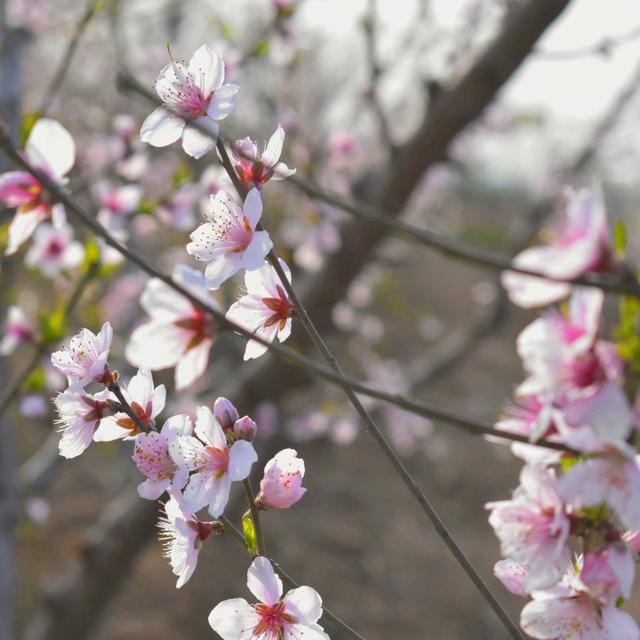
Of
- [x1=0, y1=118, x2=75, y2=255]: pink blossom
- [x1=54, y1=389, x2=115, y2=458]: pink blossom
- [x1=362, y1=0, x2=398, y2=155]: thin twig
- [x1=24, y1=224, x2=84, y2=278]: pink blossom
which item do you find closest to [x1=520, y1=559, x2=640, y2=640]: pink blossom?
[x1=54, y1=389, x2=115, y2=458]: pink blossom

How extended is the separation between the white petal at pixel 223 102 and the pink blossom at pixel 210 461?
12.4 inches

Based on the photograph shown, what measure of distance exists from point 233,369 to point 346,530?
2245 millimetres

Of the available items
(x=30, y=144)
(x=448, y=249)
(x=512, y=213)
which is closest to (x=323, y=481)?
(x=30, y=144)

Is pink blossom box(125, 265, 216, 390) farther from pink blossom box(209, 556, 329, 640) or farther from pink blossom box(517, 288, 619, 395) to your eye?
pink blossom box(517, 288, 619, 395)

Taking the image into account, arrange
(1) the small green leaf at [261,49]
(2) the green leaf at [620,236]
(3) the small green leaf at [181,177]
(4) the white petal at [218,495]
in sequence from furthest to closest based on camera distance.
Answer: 1. (1) the small green leaf at [261,49]
2. (3) the small green leaf at [181,177]
3. (4) the white petal at [218,495]
4. (2) the green leaf at [620,236]

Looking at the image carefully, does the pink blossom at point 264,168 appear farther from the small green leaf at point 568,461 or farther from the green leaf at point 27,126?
the green leaf at point 27,126

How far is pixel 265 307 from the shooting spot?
0.76m

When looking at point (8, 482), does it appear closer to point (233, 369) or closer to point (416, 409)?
point (233, 369)

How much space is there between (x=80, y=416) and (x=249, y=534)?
0.22 meters

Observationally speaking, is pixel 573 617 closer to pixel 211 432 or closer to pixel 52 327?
pixel 211 432

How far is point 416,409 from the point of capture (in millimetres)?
534

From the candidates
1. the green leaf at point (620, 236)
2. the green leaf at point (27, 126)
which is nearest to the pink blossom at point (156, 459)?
the green leaf at point (620, 236)

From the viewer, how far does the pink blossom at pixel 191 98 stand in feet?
2.55

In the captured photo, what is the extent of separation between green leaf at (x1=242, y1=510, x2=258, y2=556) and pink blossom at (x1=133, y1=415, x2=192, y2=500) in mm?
98
